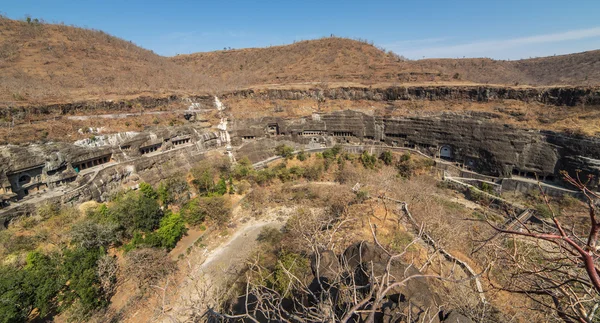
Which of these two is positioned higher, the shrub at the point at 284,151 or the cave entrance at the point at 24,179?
the cave entrance at the point at 24,179

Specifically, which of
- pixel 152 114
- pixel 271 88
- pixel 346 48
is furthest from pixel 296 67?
pixel 152 114

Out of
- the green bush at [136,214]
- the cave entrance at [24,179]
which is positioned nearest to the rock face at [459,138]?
the green bush at [136,214]

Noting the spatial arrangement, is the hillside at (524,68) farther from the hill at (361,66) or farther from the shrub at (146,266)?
the shrub at (146,266)

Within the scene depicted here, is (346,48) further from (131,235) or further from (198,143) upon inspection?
(131,235)

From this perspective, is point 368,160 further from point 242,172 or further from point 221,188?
point 221,188

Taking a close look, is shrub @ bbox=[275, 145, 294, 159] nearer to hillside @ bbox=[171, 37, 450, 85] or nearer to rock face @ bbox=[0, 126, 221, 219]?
rock face @ bbox=[0, 126, 221, 219]

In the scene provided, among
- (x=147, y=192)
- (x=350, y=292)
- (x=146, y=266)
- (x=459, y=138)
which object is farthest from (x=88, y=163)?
(x=459, y=138)

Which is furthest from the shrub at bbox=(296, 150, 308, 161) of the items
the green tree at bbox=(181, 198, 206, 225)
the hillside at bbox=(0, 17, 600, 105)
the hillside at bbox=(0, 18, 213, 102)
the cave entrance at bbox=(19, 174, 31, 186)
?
the hillside at bbox=(0, 18, 213, 102)
